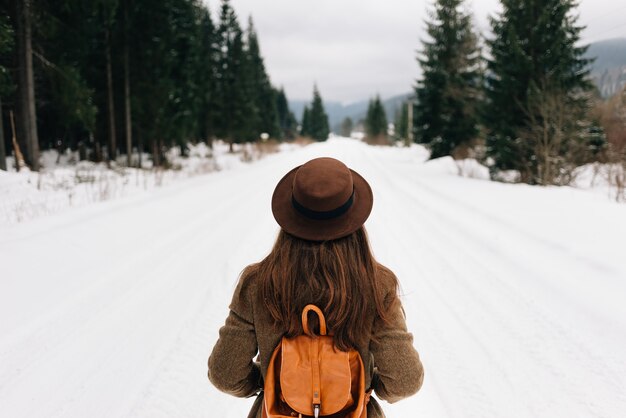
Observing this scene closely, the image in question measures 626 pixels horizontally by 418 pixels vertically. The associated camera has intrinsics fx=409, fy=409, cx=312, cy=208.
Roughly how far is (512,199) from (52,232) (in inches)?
380

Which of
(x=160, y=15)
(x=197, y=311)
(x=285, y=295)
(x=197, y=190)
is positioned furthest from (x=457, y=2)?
(x=285, y=295)

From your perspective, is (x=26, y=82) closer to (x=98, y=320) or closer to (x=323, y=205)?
(x=98, y=320)

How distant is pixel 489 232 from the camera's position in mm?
7078

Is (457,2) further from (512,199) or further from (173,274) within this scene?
(173,274)

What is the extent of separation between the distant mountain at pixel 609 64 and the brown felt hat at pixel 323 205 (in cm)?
1316

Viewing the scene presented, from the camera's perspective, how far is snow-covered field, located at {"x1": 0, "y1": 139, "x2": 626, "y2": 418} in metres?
2.88

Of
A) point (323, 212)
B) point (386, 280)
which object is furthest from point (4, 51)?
point (386, 280)

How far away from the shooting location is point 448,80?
74.8 feet

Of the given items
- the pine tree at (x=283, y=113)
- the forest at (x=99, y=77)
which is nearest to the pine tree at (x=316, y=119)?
the pine tree at (x=283, y=113)

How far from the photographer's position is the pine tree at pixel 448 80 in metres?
22.3

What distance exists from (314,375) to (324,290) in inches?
9.9

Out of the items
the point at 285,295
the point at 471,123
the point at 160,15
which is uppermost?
the point at 160,15

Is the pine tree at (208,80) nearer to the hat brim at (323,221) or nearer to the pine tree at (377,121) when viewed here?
the hat brim at (323,221)

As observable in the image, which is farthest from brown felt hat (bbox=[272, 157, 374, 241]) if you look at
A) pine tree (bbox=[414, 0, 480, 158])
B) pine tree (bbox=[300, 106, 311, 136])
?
pine tree (bbox=[300, 106, 311, 136])
